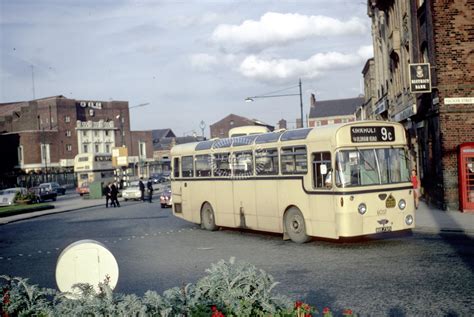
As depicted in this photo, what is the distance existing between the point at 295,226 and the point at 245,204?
7.96 feet

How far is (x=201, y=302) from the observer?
5.93 metres

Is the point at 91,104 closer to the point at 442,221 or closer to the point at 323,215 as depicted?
the point at 442,221

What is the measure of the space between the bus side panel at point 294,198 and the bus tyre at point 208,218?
165 inches

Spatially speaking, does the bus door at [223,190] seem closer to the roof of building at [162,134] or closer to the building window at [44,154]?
the building window at [44,154]

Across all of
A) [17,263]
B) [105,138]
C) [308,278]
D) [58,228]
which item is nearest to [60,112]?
[105,138]

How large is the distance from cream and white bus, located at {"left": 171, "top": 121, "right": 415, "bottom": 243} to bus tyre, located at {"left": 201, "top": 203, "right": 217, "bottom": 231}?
4.45 ft

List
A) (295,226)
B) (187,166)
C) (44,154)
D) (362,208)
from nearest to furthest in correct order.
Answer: (362,208), (295,226), (187,166), (44,154)

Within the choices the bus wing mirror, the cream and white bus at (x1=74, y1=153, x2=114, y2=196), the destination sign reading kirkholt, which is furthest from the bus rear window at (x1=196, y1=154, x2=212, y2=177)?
the cream and white bus at (x1=74, y1=153, x2=114, y2=196)

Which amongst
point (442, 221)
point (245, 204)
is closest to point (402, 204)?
point (442, 221)

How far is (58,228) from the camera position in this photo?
79.2 feet

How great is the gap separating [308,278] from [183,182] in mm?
10829

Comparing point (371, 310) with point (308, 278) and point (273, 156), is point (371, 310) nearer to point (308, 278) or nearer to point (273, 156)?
point (308, 278)

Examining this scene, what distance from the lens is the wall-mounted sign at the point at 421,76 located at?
2045 centimetres

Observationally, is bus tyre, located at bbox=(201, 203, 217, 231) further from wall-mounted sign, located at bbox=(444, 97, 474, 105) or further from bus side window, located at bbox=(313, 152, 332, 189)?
wall-mounted sign, located at bbox=(444, 97, 474, 105)
